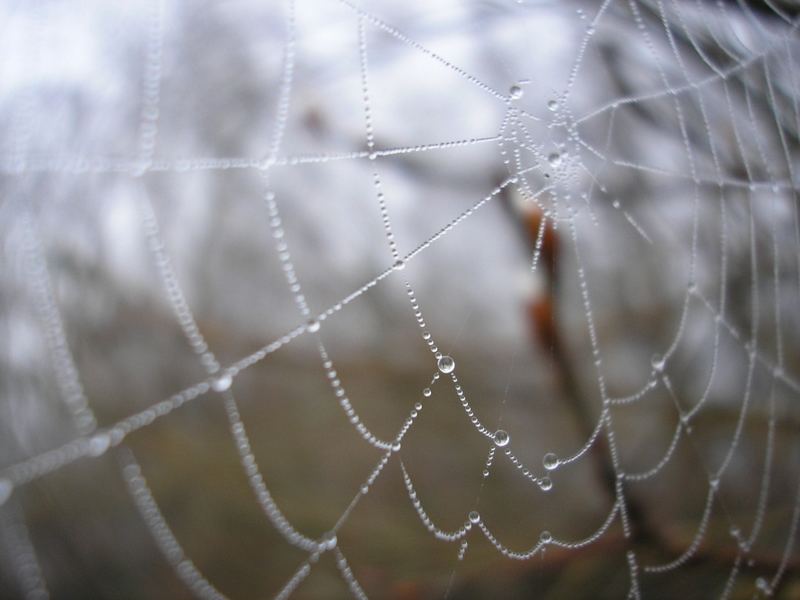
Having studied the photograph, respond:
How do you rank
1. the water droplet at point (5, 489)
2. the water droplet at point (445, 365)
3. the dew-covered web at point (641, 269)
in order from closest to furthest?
the water droplet at point (5, 489) → the water droplet at point (445, 365) → the dew-covered web at point (641, 269)

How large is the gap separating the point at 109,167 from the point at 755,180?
679 mm

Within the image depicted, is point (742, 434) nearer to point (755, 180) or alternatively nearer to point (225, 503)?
point (755, 180)

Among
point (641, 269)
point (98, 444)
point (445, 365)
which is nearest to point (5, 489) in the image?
point (98, 444)

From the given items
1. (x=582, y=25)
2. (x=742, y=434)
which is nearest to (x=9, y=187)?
(x=582, y=25)

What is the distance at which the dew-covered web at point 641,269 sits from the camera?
0.67 m

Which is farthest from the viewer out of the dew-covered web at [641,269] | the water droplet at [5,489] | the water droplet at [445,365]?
the dew-covered web at [641,269]

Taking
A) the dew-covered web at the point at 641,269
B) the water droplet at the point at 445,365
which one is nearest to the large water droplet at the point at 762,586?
the dew-covered web at the point at 641,269

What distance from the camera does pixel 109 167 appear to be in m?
0.33

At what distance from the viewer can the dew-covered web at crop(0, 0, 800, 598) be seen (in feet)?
2.20

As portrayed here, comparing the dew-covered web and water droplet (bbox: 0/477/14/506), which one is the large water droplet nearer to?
the dew-covered web

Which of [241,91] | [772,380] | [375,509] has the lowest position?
[375,509]

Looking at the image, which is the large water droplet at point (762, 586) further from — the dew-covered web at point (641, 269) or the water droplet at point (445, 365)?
the water droplet at point (445, 365)

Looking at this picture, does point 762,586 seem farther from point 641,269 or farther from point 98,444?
point 98,444

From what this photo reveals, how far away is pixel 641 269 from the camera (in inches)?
42.4
